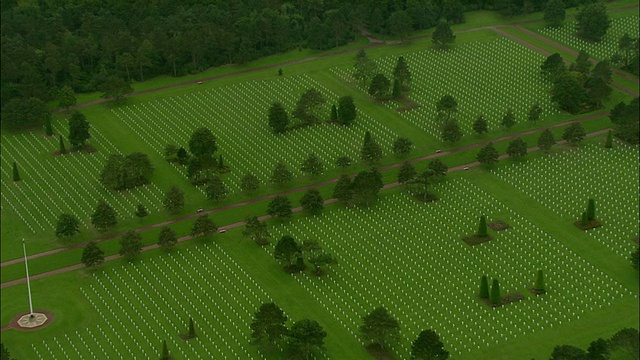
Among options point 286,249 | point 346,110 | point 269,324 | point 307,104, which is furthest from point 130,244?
point 346,110

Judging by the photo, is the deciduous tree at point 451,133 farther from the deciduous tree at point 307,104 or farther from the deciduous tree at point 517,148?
the deciduous tree at point 307,104

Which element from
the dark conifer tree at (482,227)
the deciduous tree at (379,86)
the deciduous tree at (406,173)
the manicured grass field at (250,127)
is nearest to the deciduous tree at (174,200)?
the manicured grass field at (250,127)

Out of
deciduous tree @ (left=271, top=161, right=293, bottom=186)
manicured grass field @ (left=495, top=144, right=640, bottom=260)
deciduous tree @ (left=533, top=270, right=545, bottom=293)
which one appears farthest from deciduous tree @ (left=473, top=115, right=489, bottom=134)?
deciduous tree @ (left=533, top=270, right=545, bottom=293)

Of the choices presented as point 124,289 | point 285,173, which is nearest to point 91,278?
point 124,289

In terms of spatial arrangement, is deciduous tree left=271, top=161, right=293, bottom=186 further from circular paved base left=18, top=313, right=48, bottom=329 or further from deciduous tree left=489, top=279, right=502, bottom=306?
circular paved base left=18, top=313, right=48, bottom=329

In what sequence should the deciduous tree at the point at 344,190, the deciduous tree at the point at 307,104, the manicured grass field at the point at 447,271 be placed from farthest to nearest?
the deciduous tree at the point at 307,104 → the deciduous tree at the point at 344,190 → the manicured grass field at the point at 447,271

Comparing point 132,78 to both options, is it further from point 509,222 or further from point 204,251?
point 509,222
